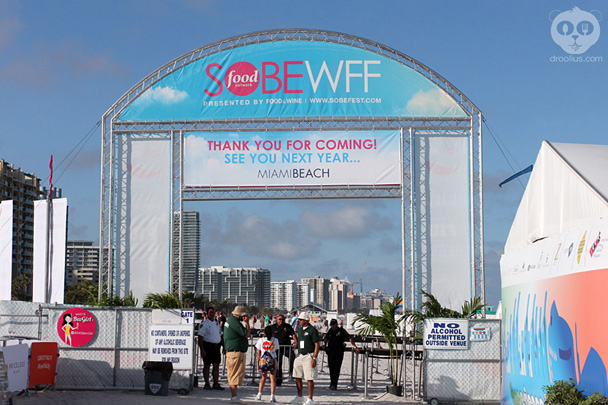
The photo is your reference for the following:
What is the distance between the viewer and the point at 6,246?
→ 2077 centimetres

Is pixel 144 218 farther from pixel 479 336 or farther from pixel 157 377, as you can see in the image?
pixel 479 336

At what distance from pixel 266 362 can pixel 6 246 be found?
37.8 ft

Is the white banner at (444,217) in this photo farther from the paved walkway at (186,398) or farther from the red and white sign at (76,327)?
the red and white sign at (76,327)

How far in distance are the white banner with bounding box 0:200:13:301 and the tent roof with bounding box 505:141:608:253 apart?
15.6 m

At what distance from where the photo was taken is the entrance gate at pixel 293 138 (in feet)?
72.0

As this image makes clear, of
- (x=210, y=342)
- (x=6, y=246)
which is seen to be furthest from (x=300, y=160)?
(x=6, y=246)

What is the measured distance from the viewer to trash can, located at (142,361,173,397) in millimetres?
13023

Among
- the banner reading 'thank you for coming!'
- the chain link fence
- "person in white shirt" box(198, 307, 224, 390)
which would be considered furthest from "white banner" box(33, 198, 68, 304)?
"person in white shirt" box(198, 307, 224, 390)

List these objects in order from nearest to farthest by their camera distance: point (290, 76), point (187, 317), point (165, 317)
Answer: point (165, 317) → point (187, 317) → point (290, 76)

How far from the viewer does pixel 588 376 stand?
7281 mm

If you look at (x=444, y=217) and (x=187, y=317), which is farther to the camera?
(x=444, y=217)

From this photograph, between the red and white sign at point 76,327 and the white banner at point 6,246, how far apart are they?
777 centimetres

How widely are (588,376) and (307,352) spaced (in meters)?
5.96

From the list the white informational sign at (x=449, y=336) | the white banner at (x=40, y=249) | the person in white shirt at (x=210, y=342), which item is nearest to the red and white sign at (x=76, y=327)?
the person in white shirt at (x=210, y=342)
